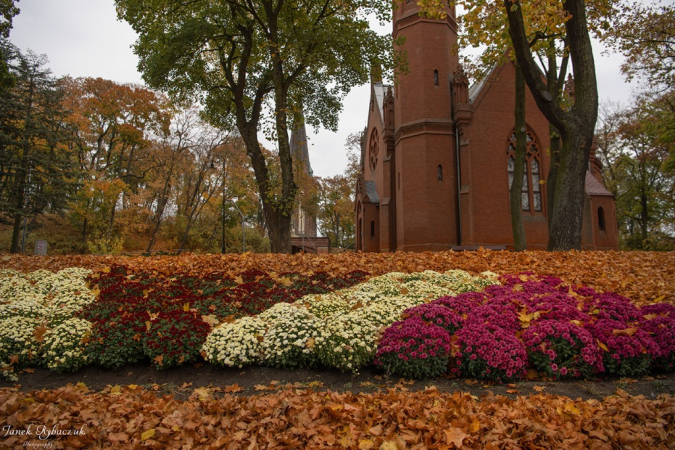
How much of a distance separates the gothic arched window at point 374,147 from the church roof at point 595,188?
1344 centimetres

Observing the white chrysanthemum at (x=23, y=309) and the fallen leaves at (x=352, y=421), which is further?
the white chrysanthemum at (x=23, y=309)

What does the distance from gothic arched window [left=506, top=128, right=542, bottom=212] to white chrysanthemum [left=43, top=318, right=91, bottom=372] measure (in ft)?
79.1

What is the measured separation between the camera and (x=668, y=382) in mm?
5016

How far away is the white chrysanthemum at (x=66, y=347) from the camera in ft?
18.7

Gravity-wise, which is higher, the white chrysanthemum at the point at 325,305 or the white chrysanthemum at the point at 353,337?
the white chrysanthemum at the point at 325,305

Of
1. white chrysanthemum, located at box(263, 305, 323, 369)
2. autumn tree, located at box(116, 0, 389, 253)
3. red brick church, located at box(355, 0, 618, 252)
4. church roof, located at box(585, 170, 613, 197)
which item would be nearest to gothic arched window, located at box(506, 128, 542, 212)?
red brick church, located at box(355, 0, 618, 252)

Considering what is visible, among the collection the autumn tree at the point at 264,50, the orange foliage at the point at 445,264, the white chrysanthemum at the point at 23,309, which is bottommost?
the white chrysanthemum at the point at 23,309

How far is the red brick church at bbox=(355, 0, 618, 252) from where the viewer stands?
24234 mm

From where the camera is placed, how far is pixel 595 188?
27.2 metres

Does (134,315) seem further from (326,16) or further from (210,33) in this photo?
(326,16)

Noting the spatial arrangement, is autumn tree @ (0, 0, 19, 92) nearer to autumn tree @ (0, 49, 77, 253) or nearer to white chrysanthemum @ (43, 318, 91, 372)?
autumn tree @ (0, 49, 77, 253)

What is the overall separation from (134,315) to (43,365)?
1.25 meters

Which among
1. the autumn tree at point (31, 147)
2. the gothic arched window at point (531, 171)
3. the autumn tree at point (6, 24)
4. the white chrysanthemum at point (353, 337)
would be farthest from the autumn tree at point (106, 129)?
the white chrysanthemum at point (353, 337)

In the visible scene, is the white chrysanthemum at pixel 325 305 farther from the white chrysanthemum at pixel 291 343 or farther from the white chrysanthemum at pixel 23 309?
the white chrysanthemum at pixel 23 309
